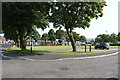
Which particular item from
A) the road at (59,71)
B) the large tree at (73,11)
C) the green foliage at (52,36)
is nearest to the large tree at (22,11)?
the large tree at (73,11)

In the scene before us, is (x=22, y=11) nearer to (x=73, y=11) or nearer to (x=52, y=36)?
(x=73, y=11)

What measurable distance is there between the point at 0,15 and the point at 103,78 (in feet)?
64.9

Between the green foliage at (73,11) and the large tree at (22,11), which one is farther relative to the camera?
the large tree at (22,11)

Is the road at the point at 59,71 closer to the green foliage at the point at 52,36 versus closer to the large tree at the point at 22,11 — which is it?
the large tree at the point at 22,11

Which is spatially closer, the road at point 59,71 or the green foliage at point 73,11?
the road at point 59,71

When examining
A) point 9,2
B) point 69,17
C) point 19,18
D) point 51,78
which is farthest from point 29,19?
point 51,78

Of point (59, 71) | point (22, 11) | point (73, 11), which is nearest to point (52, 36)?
point (22, 11)

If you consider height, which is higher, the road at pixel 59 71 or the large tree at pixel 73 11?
the large tree at pixel 73 11

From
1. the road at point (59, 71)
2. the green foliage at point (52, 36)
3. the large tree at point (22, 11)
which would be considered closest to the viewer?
the road at point (59, 71)

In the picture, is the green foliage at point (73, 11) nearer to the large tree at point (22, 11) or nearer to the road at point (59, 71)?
the large tree at point (22, 11)

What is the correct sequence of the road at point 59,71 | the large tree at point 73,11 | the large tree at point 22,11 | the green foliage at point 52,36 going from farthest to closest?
the green foliage at point 52,36, the large tree at point 22,11, the large tree at point 73,11, the road at point 59,71

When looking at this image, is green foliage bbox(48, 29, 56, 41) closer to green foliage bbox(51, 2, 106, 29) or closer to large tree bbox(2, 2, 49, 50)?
large tree bbox(2, 2, 49, 50)

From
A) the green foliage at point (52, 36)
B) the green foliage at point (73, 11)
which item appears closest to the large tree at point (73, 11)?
the green foliage at point (73, 11)

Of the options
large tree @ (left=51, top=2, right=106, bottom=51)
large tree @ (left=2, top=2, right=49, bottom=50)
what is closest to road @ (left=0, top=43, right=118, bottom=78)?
large tree @ (left=51, top=2, right=106, bottom=51)
